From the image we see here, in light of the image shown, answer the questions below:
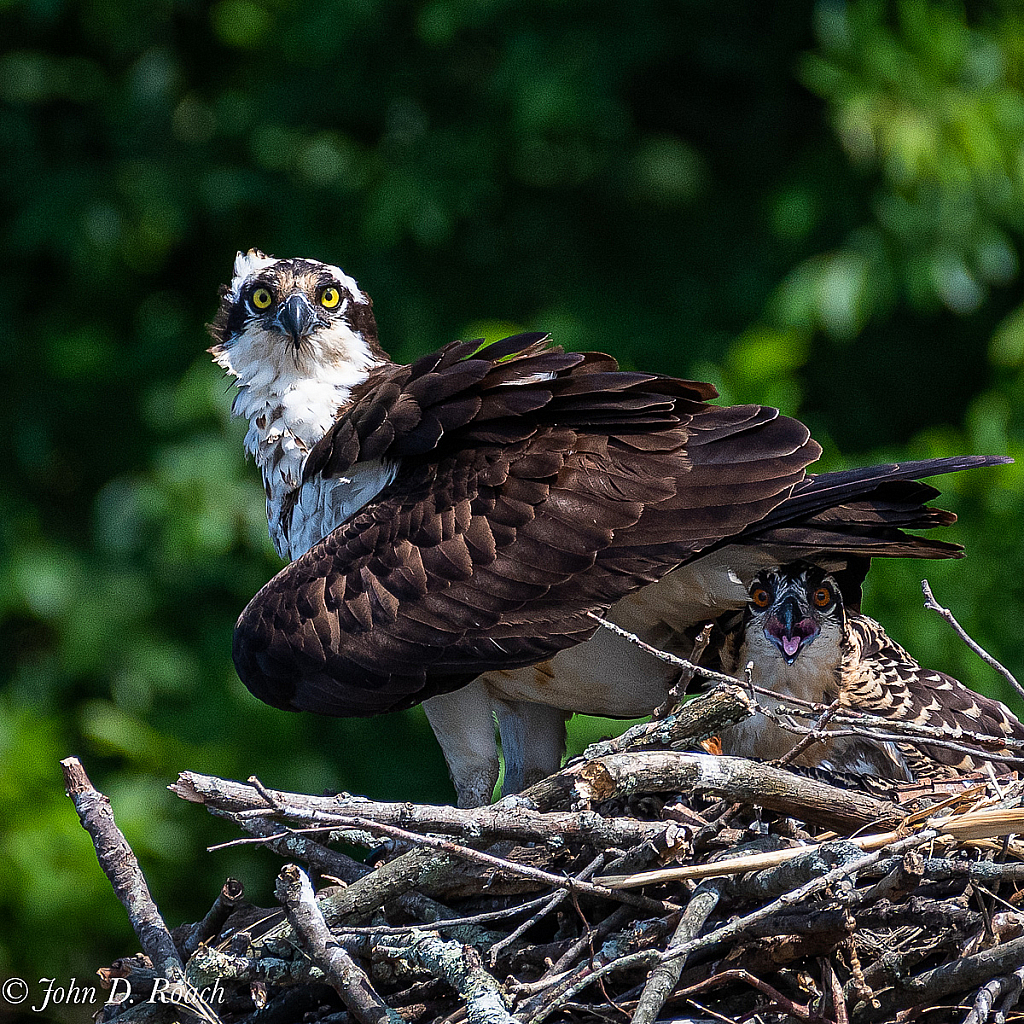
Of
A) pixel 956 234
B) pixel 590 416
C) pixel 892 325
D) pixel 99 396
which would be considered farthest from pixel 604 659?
pixel 99 396

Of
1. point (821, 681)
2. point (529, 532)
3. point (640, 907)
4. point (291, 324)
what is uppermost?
point (291, 324)

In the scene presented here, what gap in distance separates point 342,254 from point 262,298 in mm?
3653

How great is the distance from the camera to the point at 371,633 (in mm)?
3232

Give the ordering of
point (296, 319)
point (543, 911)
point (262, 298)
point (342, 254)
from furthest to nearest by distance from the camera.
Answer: point (342, 254), point (262, 298), point (296, 319), point (543, 911)

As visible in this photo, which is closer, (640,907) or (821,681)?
(640,907)

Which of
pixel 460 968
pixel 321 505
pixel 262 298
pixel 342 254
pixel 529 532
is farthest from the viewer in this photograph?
pixel 342 254

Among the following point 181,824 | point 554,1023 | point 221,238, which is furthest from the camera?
point 221,238

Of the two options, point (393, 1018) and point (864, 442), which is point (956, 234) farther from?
point (393, 1018)

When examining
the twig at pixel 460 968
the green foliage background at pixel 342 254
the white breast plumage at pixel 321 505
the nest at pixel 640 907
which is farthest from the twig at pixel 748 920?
the green foliage background at pixel 342 254

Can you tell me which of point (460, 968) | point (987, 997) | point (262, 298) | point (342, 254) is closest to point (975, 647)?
point (987, 997)

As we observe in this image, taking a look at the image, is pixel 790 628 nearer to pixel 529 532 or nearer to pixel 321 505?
pixel 529 532

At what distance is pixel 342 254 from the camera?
7723 millimetres

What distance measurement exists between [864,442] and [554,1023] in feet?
16.9

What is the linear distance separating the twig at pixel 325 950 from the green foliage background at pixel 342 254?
3496 mm
